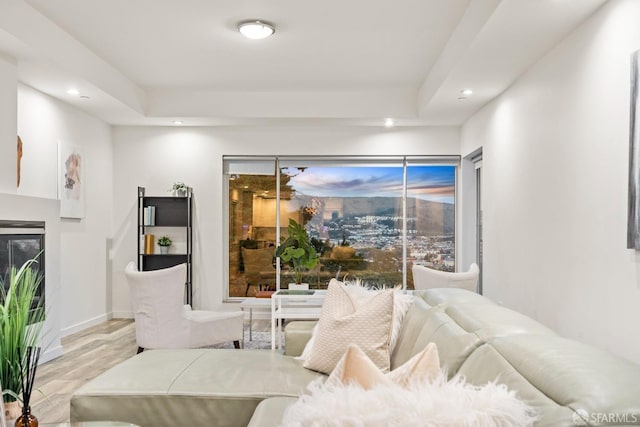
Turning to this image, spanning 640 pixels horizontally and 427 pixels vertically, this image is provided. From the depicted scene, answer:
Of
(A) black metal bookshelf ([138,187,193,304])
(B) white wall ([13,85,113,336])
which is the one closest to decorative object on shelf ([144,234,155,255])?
(A) black metal bookshelf ([138,187,193,304])

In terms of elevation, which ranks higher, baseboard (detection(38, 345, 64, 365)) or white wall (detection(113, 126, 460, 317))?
white wall (detection(113, 126, 460, 317))

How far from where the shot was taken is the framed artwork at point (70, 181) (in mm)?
5656

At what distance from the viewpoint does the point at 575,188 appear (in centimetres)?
343

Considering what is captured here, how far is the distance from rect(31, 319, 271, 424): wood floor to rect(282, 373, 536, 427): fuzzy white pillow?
2.47m

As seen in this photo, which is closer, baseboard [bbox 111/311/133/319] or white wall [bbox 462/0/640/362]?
white wall [bbox 462/0/640/362]

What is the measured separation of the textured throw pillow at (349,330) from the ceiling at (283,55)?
1.87 meters

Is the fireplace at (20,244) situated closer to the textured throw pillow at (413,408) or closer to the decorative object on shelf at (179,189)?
the decorative object on shelf at (179,189)

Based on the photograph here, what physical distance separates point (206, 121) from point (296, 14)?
2.92 meters

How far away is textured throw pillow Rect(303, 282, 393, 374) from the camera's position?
254cm

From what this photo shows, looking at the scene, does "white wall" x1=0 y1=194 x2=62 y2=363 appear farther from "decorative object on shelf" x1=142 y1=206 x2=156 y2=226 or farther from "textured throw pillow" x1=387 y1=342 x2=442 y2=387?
"textured throw pillow" x1=387 y1=342 x2=442 y2=387

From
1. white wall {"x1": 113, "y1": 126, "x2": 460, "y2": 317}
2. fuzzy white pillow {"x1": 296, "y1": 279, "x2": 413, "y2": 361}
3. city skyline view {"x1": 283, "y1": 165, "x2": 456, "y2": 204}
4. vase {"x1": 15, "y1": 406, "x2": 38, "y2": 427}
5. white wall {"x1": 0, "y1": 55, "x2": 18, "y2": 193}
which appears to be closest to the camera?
vase {"x1": 15, "y1": 406, "x2": 38, "y2": 427}

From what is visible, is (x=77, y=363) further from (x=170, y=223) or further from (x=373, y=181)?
(x=373, y=181)

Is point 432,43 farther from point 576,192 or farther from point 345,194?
point 345,194

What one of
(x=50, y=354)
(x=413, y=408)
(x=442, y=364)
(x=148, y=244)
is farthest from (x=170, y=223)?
(x=413, y=408)
